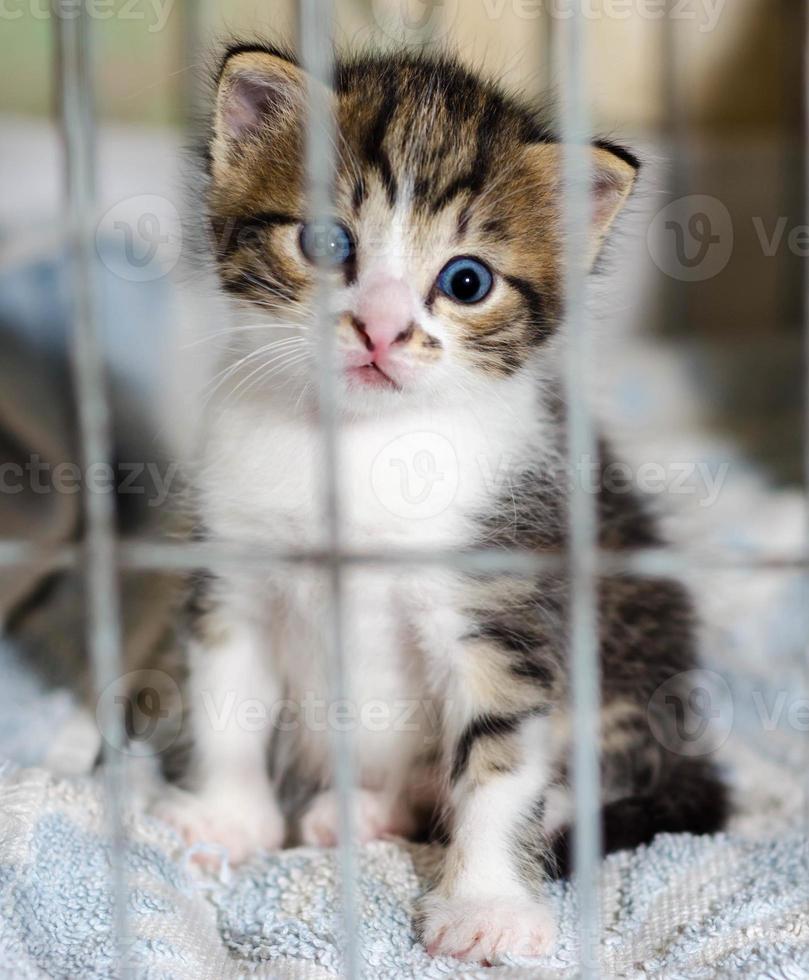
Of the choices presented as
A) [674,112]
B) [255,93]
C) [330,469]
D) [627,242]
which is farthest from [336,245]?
[674,112]

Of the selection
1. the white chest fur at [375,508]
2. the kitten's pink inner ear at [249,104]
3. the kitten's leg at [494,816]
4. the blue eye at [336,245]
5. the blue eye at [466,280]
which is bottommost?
the kitten's leg at [494,816]

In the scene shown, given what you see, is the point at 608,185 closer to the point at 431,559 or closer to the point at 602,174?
the point at 602,174

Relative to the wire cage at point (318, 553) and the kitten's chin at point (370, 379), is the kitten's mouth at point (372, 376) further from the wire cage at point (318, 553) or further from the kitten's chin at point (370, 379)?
the wire cage at point (318, 553)

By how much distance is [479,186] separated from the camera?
1263 millimetres

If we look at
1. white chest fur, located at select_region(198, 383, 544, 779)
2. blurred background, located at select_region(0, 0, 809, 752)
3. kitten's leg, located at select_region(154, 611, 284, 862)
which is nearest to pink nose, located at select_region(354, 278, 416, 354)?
white chest fur, located at select_region(198, 383, 544, 779)

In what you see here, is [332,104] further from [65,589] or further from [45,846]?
[65,589]

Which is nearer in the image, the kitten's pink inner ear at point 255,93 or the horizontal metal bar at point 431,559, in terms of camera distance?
the horizontal metal bar at point 431,559

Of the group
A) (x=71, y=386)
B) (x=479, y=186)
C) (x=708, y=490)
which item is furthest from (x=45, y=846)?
(x=708, y=490)

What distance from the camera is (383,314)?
44.1 inches

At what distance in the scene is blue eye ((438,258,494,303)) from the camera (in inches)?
47.6

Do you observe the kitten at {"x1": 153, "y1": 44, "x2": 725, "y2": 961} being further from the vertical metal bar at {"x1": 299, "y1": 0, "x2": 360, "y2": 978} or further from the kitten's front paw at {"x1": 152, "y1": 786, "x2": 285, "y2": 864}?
the vertical metal bar at {"x1": 299, "y1": 0, "x2": 360, "y2": 978}

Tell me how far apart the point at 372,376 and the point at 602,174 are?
0.36 m

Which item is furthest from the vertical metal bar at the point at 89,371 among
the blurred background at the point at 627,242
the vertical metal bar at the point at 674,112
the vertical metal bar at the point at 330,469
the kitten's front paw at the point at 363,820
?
the vertical metal bar at the point at 674,112

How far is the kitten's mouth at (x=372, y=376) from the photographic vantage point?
1.16 m
